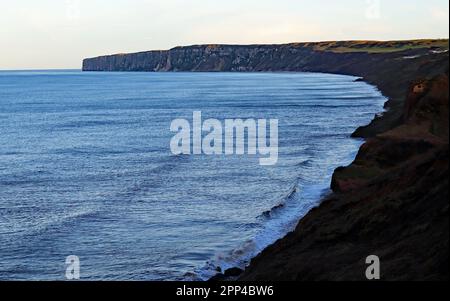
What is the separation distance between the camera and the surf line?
54469mm

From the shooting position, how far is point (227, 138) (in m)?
65.3

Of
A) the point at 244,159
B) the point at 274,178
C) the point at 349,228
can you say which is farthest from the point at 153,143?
the point at 349,228

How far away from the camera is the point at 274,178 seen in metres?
41.8

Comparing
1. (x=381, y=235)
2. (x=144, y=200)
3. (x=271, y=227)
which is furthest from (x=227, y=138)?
(x=381, y=235)

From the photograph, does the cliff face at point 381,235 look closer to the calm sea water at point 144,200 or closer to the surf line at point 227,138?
the calm sea water at point 144,200

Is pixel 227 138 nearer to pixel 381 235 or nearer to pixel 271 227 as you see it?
pixel 271 227

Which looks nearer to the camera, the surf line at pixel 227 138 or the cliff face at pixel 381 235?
the cliff face at pixel 381 235

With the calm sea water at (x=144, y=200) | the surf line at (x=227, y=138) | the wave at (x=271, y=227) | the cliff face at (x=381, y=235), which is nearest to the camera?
the cliff face at (x=381, y=235)

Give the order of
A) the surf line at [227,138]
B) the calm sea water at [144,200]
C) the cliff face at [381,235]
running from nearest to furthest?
the cliff face at [381,235], the calm sea water at [144,200], the surf line at [227,138]

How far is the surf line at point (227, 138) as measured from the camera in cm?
5447

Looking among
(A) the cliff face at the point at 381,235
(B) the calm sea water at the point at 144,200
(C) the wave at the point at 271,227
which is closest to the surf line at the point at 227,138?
(B) the calm sea water at the point at 144,200

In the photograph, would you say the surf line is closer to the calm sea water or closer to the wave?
the calm sea water

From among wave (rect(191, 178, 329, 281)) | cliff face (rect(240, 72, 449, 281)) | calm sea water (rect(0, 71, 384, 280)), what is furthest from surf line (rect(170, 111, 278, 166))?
cliff face (rect(240, 72, 449, 281))
